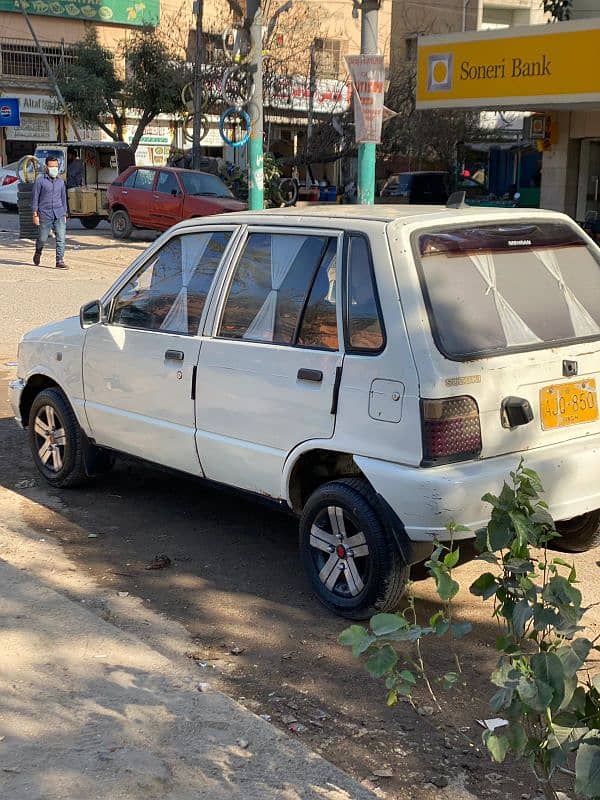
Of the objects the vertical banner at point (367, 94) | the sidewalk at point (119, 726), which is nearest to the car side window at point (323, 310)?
the sidewalk at point (119, 726)

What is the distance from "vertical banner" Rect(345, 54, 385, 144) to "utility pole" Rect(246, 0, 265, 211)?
264cm

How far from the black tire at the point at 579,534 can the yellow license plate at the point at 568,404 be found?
29.3 inches

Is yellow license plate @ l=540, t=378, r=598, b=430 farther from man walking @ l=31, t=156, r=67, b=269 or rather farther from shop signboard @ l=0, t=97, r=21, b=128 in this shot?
shop signboard @ l=0, t=97, r=21, b=128

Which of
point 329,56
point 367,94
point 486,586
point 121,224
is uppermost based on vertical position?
point 329,56

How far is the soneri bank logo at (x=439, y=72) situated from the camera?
59.3 ft

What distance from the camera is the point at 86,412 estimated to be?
6.11 metres

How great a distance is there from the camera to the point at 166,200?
22.3 m

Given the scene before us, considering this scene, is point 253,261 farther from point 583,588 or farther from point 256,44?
point 256,44

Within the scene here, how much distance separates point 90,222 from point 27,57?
1763cm

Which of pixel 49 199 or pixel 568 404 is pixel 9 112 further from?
pixel 568 404

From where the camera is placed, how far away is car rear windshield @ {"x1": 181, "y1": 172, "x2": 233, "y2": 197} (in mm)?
22192

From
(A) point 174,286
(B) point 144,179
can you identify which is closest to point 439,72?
(B) point 144,179

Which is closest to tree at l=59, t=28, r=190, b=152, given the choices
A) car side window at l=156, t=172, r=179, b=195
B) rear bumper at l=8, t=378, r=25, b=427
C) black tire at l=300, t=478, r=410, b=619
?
car side window at l=156, t=172, r=179, b=195

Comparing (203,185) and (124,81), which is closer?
(203,185)
